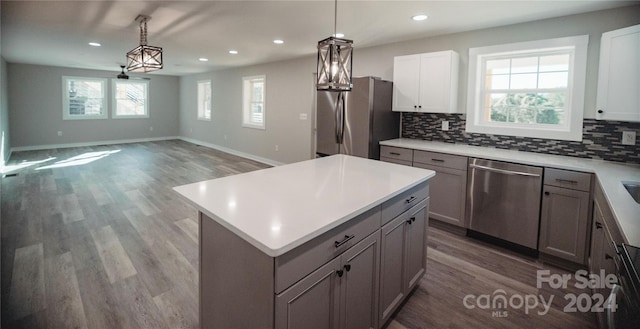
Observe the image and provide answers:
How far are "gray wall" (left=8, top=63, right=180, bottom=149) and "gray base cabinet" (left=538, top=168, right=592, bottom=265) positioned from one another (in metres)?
10.9

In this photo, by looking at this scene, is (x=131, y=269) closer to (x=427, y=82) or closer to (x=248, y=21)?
(x=248, y=21)

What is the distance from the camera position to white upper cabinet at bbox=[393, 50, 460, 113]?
12.3ft

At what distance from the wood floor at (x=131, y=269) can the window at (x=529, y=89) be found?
4.51 feet

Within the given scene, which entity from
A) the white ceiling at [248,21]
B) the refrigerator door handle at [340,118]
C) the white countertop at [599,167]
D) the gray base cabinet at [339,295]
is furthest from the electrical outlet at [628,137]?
the refrigerator door handle at [340,118]

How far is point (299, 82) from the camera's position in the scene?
6.26m

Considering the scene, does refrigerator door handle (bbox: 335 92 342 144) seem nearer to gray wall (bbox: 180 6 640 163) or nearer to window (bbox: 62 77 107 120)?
gray wall (bbox: 180 6 640 163)

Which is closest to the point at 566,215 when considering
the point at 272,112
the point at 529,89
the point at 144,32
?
the point at 529,89

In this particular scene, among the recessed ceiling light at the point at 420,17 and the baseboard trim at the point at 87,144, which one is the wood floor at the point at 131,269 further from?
the baseboard trim at the point at 87,144

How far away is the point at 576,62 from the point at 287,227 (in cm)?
339

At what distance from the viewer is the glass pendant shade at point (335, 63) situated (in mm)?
1781

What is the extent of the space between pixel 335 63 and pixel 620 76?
7.74ft

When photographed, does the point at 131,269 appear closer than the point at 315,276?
No

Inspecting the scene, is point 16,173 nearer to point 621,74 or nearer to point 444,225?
point 444,225

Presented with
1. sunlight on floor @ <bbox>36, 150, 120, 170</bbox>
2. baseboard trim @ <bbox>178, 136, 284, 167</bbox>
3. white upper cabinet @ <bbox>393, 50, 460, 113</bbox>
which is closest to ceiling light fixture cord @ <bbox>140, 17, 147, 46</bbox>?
white upper cabinet @ <bbox>393, 50, 460, 113</bbox>
